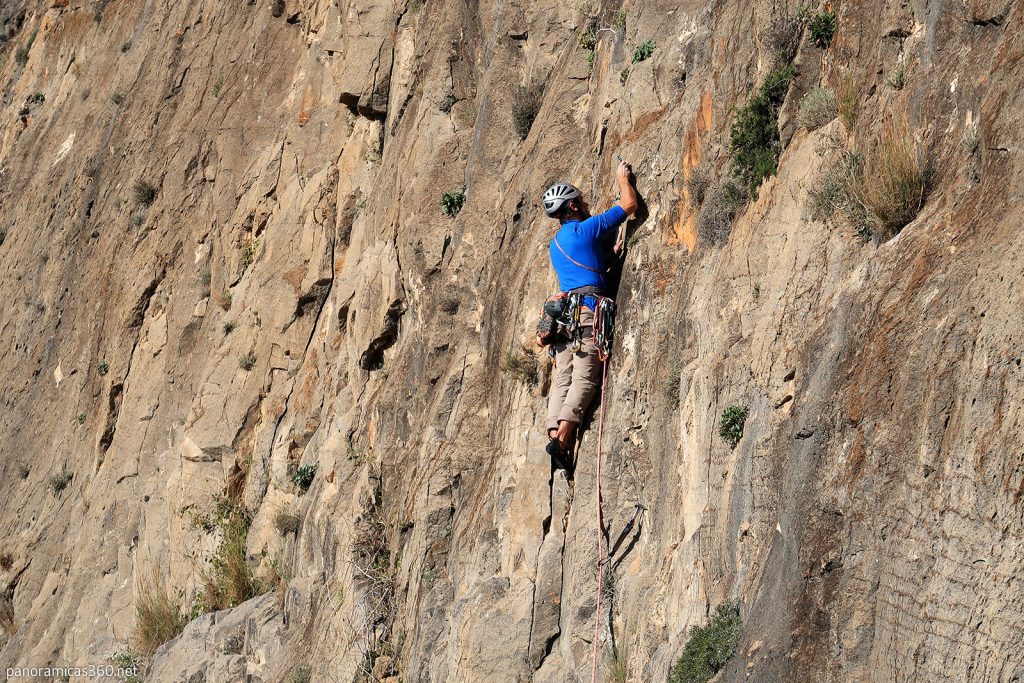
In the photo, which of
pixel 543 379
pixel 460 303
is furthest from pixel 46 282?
pixel 543 379

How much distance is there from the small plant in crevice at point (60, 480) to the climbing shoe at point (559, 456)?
43.7ft

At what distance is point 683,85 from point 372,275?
5.99 metres

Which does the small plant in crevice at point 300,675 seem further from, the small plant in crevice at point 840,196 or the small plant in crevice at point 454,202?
the small plant in crevice at point 840,196

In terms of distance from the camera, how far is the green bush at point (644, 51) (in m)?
9.72

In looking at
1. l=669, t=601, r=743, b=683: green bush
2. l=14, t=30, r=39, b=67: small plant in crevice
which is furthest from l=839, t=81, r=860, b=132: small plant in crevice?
l=14, t=30, r=39, b=67: small plant in crevice

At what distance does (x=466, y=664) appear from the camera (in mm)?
9688

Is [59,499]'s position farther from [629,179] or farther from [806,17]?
[806,17]

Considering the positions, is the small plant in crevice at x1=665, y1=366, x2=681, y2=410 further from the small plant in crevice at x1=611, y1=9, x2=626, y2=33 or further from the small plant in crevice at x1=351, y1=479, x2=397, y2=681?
the small plant in crevice at x1=351, y1=479, x2=397, y2=681

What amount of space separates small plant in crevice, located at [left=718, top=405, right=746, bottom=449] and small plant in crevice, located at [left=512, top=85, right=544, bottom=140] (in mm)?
5641

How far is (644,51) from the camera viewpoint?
9.76 metres

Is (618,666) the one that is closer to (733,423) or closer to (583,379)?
(733,423)

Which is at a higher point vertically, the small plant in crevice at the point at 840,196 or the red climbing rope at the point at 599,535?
the small plant in crevice at the point at 840,196

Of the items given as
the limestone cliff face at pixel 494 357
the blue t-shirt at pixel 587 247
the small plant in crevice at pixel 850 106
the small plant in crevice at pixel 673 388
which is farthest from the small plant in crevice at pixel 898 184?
the blue t-shirt at pixel 587 247

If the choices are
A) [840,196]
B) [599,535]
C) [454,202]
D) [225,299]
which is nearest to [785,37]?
[840,196]
